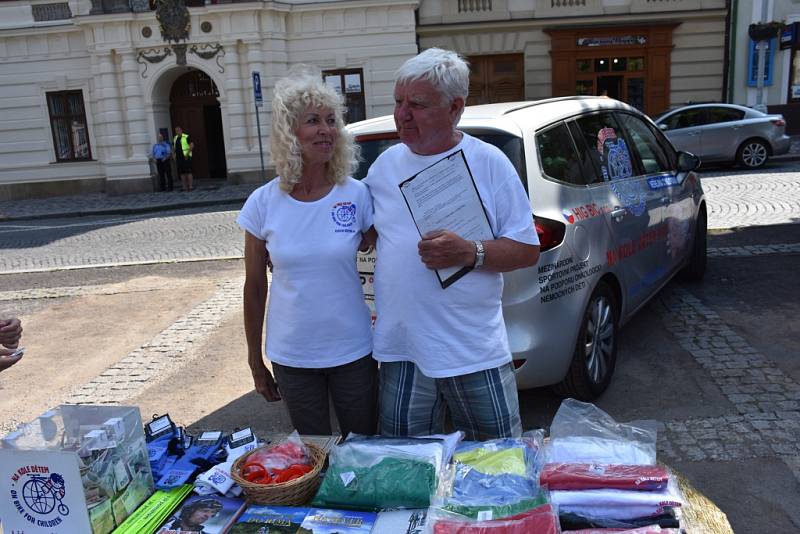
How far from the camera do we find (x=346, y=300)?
8.36 feet

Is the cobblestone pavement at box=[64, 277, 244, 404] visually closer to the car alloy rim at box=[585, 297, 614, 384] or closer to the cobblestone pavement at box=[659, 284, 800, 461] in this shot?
the car alloy rim at box=[585, 297, 614, 384]

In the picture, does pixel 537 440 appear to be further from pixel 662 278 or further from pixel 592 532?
pixel 662 278

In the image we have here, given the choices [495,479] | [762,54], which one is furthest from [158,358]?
[762,54]

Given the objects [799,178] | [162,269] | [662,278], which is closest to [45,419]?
[662,278]

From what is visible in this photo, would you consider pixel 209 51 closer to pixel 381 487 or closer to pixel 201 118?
pixel 201 118

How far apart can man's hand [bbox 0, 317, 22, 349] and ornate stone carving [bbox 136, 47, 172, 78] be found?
65.3ft

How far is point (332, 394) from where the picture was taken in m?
2.69

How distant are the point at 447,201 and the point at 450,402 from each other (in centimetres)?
72

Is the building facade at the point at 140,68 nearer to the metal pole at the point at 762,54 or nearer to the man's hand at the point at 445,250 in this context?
the metal pole at the point at 762,54

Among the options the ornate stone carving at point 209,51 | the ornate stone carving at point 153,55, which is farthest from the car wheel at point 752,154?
the ornate stone carving at point 153,55

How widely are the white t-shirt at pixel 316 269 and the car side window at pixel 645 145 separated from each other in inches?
126

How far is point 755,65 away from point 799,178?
28.9 feet

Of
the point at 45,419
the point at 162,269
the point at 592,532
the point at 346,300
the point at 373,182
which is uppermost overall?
the point at 373,182

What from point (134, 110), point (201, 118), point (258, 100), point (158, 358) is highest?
point (258, 100)
